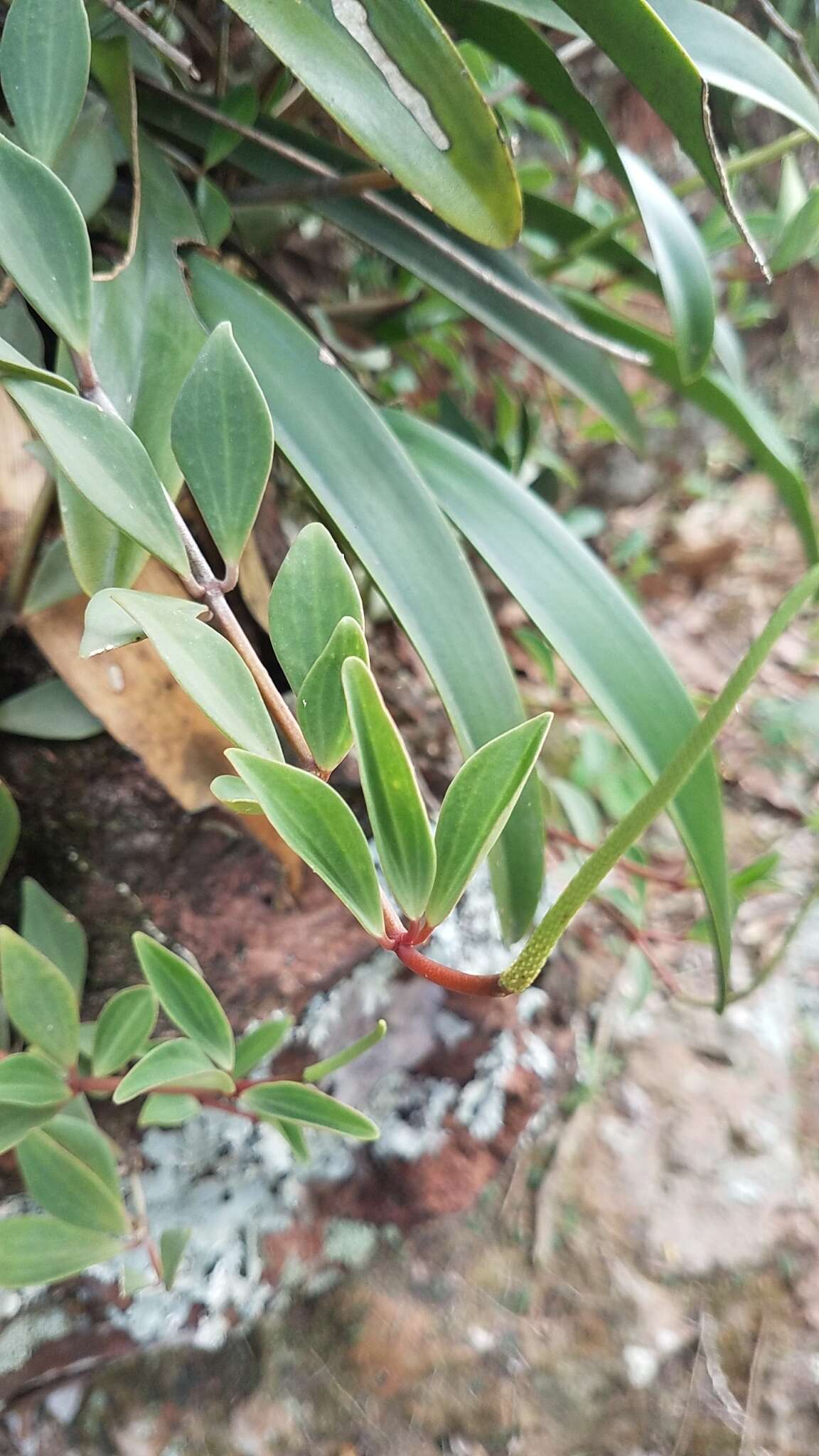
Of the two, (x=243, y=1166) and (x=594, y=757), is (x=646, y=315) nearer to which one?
(x=594, y=757)

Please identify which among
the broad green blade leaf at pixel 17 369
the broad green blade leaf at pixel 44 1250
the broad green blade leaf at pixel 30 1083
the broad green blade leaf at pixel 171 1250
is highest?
the broad green blade leaf at pixel 17 369

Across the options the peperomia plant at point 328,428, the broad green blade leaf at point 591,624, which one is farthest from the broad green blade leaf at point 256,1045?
the broad green blade leaf at point 591,624

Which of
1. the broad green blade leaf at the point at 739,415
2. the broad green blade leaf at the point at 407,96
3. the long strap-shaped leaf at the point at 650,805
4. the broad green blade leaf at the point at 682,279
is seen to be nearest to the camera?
the long strap-shaped leaf at the point at 650,805

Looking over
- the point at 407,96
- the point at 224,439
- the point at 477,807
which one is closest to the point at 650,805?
the point at 477,807

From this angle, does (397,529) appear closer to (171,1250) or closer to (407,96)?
(407,96)

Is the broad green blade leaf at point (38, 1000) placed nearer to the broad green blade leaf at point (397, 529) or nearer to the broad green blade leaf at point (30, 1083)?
the broad green blade leaf at point (30, 1083)

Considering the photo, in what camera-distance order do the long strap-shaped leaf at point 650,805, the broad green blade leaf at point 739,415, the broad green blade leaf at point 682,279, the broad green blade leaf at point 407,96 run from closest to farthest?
the long strap-shaped leaf at point 650,805 → the broad green blade leaf at point 407,96 → the broad green blade leaf at point 682,279 → the broad green blade leaf at point 739,415
